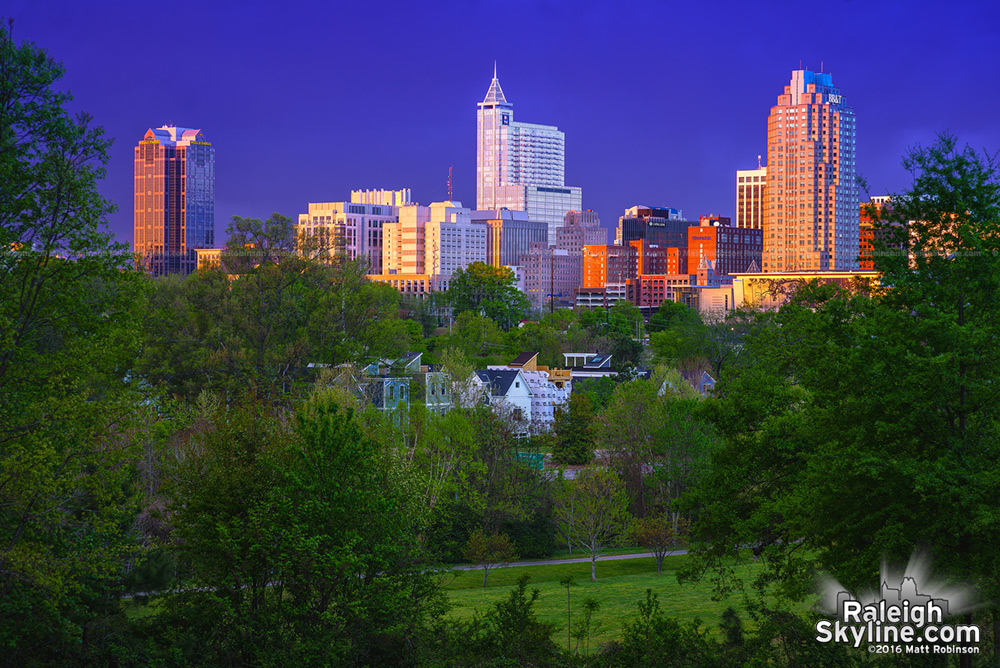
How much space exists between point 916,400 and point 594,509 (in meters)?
27.3

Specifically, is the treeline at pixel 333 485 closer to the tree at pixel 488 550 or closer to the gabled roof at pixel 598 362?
the tree at pixel 488 550

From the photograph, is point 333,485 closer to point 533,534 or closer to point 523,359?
point 533,534

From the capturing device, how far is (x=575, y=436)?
5981 centimetres

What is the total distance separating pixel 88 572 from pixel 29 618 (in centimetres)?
109

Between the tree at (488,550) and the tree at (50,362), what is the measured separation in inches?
943

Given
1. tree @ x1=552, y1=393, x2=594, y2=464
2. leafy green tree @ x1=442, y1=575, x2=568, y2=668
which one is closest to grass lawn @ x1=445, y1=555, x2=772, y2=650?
leafy green tree @ x1=442, y1=575, x2=568, y2=668

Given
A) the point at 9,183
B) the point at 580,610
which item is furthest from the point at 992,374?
the point at 580,610

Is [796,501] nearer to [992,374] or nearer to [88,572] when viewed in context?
[992,374]

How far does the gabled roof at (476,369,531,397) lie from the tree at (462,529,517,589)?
82.6 ft

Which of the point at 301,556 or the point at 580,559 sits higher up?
the point at 301,556

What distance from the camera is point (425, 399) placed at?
59.7 m

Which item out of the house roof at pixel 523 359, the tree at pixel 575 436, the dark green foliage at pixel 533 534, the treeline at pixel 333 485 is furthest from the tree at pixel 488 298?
the treeline at pixel 333 485

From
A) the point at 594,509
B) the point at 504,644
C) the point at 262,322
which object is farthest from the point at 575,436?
the point at 504,644

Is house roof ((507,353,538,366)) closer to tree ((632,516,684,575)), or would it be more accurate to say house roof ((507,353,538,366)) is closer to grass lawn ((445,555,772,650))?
tree ((632,516,684,575))
